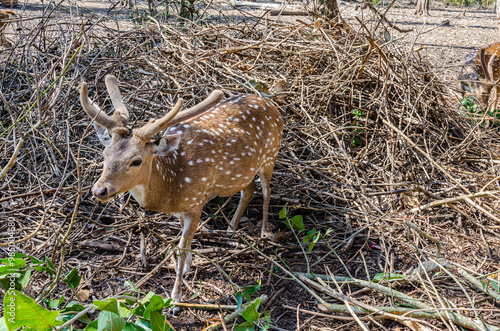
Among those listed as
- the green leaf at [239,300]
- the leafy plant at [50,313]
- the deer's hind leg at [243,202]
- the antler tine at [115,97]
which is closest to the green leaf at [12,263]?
the leafy plant at [50,313]

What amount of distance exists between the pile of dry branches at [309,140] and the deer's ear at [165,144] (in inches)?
44.2

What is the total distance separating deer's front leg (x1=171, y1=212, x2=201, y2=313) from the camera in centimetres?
331

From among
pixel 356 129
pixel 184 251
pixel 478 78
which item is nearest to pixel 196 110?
pixel 184 251

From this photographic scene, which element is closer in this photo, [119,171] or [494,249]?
[119,171]

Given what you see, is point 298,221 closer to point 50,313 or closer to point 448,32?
point 50,313

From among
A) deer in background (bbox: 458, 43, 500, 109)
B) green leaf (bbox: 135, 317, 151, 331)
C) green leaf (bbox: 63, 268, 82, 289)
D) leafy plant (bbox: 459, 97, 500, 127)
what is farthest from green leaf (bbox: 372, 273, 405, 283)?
deer in background (bbox: 458, 43, 500, 109)

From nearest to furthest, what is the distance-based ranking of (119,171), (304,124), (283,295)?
(119,171) < (283,295) < (304,124)

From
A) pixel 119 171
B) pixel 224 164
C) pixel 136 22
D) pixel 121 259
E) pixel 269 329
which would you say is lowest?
pixel 269 329

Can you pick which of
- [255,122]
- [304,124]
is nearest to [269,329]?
[255,122]

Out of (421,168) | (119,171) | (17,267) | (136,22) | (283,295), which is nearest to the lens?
(17,267)

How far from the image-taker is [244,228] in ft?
14.3

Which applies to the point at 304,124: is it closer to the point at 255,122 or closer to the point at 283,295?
the point at 255,122

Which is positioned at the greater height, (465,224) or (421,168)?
(421,168)

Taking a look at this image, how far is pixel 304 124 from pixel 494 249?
269 cm
